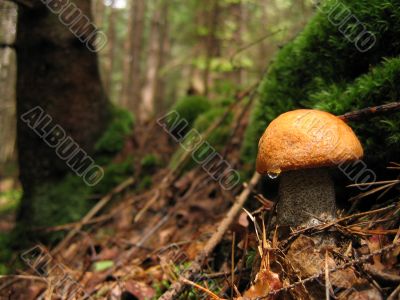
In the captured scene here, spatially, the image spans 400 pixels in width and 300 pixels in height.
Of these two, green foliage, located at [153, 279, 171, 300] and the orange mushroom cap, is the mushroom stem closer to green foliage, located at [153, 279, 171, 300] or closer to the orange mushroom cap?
the orange mushroom cap

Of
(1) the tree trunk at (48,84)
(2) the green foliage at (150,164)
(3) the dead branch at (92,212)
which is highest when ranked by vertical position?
(1) the tree trunk at (48,84)

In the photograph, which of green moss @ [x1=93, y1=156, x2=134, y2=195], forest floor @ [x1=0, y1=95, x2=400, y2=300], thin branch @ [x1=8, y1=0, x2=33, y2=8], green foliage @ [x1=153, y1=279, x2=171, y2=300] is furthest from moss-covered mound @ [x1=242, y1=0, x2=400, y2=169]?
thin branch @ [x1=8, y1=0, x2=33, y2=8]

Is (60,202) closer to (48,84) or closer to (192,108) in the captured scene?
(48,84)

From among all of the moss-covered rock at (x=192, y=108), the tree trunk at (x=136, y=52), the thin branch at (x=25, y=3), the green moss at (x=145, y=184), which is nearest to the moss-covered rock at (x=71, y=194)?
the green moss at (x=145, y=184)

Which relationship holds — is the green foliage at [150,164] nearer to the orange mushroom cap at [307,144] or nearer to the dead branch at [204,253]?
the dead branch at [204,253]

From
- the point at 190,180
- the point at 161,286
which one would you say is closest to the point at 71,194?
the point at 190,180

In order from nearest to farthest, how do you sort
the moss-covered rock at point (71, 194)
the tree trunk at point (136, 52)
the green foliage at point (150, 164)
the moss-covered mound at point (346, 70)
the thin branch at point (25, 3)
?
the moss-covered mound at point (346, 70)
the thin branch at point (25, 3)
the moss-covered rock at point (71, 194)
the green foliage at point (150, 164)
the tree trunk at point (136, 52)

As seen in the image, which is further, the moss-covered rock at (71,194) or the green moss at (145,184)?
the green moss at (145,184)
